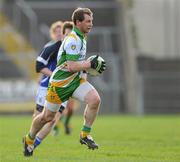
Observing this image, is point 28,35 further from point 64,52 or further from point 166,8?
point 64,52

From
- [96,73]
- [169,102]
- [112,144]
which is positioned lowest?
[169,102]

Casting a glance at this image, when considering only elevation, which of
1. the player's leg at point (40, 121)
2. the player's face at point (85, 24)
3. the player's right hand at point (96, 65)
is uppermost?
the player's face at point (85, 24)

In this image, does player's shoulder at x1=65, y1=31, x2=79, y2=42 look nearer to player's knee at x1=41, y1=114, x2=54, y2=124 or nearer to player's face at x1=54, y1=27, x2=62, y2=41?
player's knee at x1=41, y1=114, x2=54, y2=124

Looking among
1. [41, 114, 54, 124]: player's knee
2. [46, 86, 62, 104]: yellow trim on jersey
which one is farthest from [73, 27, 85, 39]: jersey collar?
[41, 114, 54, 124]: player's knee

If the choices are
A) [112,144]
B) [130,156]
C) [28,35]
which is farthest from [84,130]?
[28,35]

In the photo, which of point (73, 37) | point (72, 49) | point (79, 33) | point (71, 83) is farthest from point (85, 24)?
point (71, 83)

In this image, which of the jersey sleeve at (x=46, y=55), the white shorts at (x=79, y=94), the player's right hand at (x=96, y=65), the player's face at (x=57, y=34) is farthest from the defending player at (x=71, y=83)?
the player's face at (x=57, y=34)

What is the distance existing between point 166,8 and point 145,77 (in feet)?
12.6

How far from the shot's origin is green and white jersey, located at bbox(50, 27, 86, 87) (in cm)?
1114

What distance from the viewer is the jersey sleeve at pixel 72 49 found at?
1112 cm

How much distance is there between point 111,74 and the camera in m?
33.1

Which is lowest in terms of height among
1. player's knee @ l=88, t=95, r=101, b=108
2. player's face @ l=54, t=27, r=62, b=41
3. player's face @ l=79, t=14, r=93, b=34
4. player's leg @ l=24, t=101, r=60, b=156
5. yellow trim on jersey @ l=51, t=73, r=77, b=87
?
player's leg @ l=24, t=101, r=60, b=156

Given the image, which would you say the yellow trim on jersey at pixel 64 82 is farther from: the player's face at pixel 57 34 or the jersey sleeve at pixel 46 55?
the player's face at pixel 57 34

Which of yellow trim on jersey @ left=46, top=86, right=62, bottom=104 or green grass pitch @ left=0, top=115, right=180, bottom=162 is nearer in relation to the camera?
green grass pitch @ left=0, top=115, right=180, bottom=162
